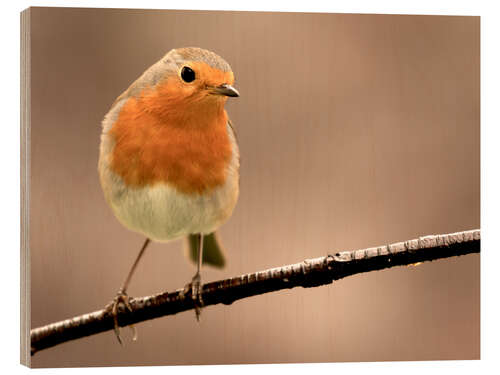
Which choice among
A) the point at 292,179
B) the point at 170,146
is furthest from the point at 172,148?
the point at 292,179

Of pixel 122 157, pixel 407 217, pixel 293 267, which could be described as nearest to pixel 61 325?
pixel 122 157

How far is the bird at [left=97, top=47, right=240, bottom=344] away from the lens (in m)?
3.21

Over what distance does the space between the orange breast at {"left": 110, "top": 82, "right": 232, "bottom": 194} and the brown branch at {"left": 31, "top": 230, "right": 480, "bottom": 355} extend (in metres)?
0.41

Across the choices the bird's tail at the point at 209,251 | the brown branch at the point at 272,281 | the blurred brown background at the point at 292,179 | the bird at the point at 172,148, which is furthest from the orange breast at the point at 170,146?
the brown branch at the point at 272,281

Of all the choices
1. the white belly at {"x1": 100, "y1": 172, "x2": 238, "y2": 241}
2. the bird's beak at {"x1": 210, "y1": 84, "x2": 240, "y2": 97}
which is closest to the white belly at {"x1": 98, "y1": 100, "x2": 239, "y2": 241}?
the white belly at {"x1": 100, "y1": 172, "x2": 238, "y2": 241}

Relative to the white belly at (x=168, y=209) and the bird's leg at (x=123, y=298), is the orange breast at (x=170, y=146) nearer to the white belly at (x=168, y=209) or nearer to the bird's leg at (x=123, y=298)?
the white belly at (x=168, y=209)

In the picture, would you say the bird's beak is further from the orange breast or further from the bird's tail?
the bird's tail

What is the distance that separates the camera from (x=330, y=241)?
3576 mm

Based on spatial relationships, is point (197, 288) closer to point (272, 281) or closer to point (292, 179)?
point (272, 281)

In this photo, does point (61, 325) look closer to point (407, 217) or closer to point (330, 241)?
point (330, 241)

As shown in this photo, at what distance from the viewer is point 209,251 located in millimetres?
3471

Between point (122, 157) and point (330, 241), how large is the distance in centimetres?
94

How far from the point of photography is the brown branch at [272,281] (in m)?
3.23

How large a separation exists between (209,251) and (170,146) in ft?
1.62
